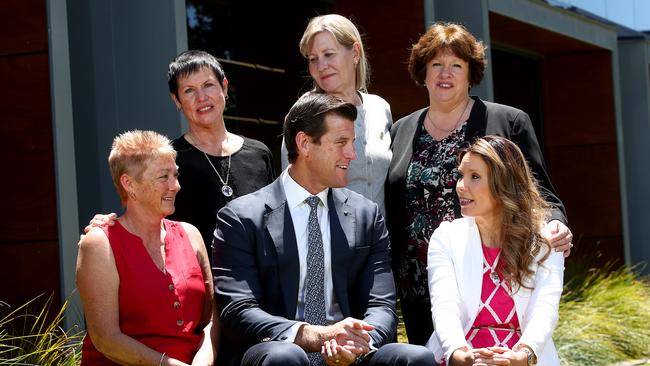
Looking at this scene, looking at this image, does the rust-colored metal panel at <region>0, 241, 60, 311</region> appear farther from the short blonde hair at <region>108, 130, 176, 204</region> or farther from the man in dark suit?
the man in dark suit

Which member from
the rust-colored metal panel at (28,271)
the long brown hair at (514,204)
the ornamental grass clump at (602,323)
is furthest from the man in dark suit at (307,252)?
the ornamental grass clump at (602,323)

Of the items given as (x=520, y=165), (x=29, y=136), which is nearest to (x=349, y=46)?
(x=520, y=165)

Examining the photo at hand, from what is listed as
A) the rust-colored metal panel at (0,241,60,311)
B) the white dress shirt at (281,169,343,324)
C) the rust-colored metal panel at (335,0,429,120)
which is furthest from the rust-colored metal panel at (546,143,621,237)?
the white dress shirt at (281,169,343,324)

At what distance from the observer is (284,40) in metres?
11.7

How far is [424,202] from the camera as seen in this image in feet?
16.9

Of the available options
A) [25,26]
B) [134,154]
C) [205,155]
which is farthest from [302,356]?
[25,26]

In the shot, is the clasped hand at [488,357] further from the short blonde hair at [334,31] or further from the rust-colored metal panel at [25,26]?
the rust-colored metal panel at [25,26]

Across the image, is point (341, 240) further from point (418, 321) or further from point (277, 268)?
point (418, 321)

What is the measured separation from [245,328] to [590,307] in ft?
20.5

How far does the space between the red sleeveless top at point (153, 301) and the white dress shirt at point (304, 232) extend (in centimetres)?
47

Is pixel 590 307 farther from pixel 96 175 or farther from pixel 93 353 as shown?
pixel 93 353

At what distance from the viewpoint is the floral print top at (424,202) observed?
513cm

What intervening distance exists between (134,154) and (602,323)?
5766mm

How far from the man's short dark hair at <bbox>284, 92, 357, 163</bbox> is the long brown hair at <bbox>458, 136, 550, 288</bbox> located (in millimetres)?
619
